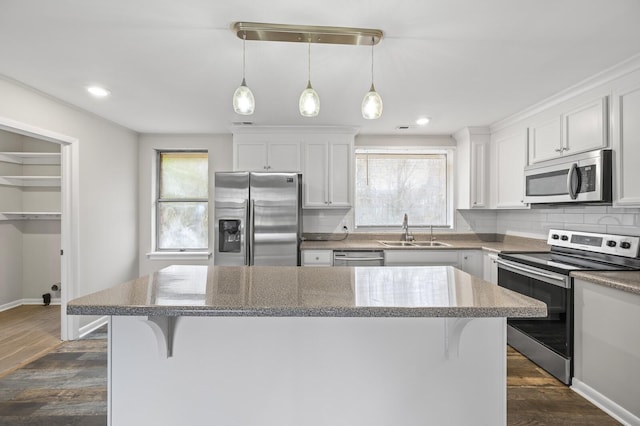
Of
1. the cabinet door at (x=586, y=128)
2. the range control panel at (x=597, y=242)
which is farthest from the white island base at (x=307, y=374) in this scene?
the cabinet door at (x=586, y=128)

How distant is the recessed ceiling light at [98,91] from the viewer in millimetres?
2717

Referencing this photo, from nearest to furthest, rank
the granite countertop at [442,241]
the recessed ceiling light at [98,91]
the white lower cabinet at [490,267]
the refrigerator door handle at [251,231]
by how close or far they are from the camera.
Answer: the recessed ceiling light at [98,91], the white lower cabinet at [490,267], the refrigerator door handle at [251,231], the granite countertop at [442,241]

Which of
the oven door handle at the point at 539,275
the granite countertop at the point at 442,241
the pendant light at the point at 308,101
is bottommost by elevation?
the oven door handle at the point at 539,275

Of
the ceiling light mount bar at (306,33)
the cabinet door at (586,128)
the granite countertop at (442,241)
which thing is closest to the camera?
the ceiling light mount bar at (306,33)

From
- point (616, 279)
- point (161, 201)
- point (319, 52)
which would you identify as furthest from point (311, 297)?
point (161, 201)

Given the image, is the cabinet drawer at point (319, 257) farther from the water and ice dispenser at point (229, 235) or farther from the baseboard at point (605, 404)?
the baseboard at point (605, 404)

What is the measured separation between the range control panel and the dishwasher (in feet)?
5.38

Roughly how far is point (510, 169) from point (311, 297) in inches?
126

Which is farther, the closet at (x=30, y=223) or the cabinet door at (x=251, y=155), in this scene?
the closet at (x=30, y=223)

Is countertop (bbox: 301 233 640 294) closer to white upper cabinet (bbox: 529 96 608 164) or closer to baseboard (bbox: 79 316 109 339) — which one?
white upper cabinet (bbox: 529 96 608 164)

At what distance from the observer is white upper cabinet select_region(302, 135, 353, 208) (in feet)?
13.0

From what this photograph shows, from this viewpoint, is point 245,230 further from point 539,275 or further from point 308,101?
point 539,275

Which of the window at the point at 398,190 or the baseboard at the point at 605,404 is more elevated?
the window at the point at 398,190

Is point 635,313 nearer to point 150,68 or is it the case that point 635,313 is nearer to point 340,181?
point 340,181
